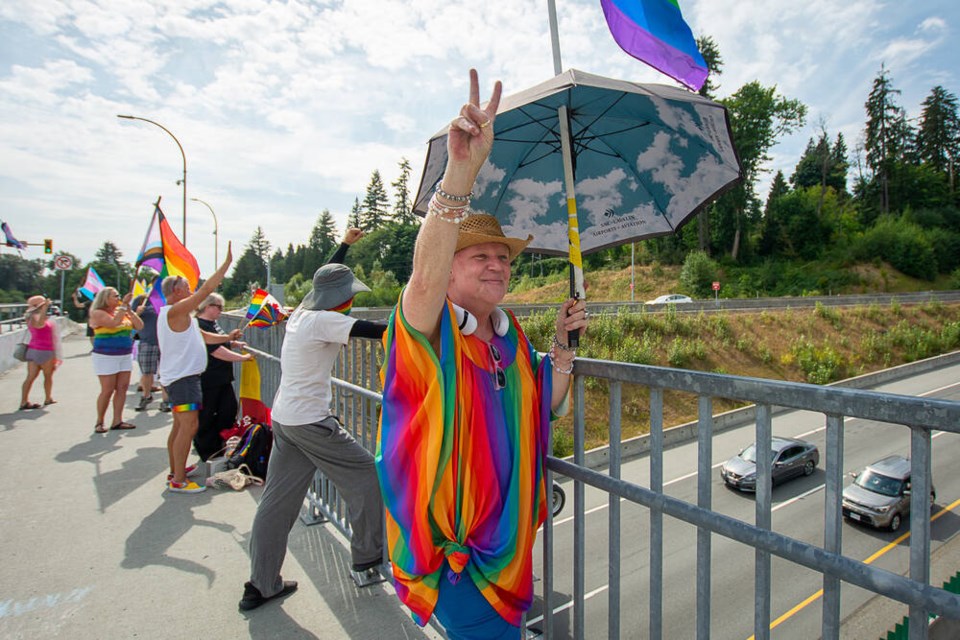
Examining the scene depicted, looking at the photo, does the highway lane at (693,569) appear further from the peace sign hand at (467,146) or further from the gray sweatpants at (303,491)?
the peace sign hand at (467,146)

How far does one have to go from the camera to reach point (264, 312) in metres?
5.02

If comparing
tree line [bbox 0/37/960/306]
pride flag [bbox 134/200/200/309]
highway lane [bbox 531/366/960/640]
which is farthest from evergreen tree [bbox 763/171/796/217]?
pride flag [bbox 134/200/200/309]

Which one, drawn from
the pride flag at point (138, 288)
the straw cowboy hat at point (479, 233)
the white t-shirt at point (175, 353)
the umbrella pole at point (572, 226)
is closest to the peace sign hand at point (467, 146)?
the straw cowboy hat at point (479, 233)

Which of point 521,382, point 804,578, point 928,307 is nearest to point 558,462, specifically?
point 521,382

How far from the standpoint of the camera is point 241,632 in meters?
2.91

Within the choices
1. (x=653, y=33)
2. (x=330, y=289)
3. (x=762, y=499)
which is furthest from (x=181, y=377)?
(x=762, y=499)

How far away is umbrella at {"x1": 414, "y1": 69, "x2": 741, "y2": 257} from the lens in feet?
8.22

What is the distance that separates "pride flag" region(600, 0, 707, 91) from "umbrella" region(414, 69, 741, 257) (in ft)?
0.49

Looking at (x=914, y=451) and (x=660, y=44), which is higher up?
(x=660, y=44)

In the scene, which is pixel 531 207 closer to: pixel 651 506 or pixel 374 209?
pixel 651 506

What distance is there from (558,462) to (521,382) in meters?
0.46

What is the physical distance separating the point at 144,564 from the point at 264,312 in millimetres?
2245

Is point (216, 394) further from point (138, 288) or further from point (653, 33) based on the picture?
point (138, 288)

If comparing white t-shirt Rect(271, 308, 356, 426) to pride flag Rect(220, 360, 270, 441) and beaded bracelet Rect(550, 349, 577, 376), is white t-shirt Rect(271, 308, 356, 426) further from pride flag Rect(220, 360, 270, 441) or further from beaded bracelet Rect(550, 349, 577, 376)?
pride flag Rect(220, 360, 270, 441)
